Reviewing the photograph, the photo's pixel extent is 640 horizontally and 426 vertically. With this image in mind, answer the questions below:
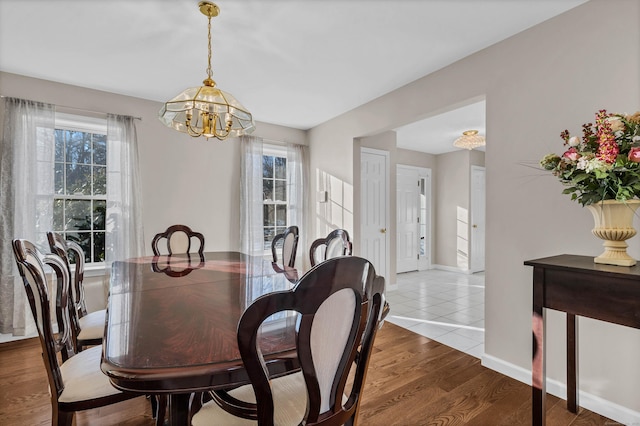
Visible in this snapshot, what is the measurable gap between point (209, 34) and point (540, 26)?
2391mm

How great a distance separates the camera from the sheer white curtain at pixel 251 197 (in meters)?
4.27

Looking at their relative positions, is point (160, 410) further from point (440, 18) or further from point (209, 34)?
point (440, 18)

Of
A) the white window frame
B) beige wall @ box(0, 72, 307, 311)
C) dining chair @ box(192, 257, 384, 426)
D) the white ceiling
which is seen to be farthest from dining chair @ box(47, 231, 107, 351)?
the white window frame

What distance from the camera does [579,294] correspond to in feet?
5.18

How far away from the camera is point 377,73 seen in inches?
120

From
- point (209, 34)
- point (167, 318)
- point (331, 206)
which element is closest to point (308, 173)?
point (331, 206)

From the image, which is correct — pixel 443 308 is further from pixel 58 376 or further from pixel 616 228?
pixel 58 376

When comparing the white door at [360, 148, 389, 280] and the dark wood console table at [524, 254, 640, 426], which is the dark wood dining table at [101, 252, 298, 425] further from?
the white door at [360, 148, 389, 280]

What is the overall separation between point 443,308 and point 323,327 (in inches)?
144

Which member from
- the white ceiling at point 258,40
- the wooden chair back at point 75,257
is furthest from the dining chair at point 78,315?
the white ceiling at point 258,40

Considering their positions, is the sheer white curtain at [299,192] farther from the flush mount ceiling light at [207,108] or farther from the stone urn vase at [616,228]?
the stone urn vase at [616,228]

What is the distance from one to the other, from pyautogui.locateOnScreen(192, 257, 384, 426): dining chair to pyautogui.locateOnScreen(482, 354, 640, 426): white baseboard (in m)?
1.86

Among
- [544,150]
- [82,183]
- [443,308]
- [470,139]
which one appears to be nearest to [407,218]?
[470,139]

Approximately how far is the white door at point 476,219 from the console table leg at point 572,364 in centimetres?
454
